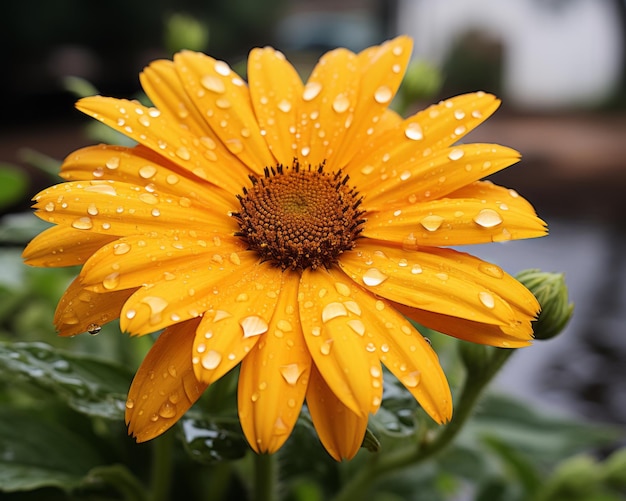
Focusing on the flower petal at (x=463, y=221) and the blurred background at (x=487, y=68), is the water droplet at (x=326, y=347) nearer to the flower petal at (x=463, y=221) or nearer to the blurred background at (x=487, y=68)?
the flower petal at (x=463, y=221)

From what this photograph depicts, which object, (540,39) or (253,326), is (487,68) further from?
(253,326)

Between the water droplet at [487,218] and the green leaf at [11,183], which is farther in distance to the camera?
the green leaf at [11,183]

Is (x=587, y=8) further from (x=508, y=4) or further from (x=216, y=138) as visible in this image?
(x=216, y=138)

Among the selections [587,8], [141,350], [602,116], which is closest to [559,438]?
[141,350]

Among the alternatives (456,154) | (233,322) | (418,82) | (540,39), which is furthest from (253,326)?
(540,39)

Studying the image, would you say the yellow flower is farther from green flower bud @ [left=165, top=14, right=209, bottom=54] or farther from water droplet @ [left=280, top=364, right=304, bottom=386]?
green flower bud @ [left=165, top=14, right=209, bottom=54]

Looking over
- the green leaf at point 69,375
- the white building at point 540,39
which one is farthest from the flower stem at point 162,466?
the white building at point 540,39
